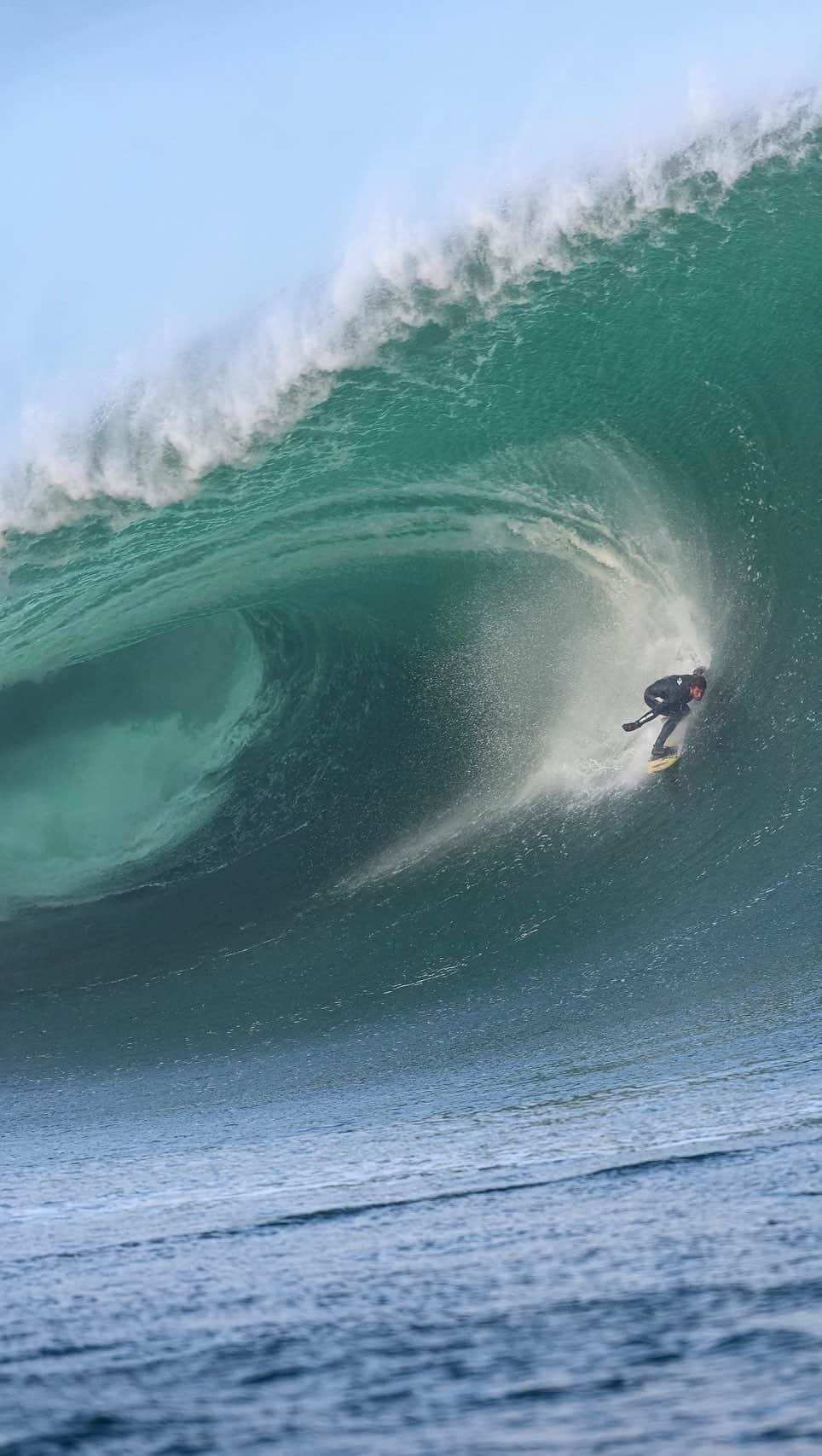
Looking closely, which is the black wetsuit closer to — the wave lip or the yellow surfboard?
the yellow surfboard

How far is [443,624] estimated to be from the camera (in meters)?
11.7

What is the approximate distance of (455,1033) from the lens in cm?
857

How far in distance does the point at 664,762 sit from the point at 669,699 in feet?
1.98

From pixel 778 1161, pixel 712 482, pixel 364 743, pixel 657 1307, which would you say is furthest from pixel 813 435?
pixel 657 1307

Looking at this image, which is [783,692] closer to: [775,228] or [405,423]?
[405,423]

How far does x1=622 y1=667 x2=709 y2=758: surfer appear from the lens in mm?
10344

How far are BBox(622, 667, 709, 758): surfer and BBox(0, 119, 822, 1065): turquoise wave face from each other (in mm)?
279

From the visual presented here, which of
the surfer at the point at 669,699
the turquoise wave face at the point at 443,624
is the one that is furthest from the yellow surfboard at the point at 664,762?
the turquoise wave face at the point at 443,624

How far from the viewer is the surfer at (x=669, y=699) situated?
407 inches

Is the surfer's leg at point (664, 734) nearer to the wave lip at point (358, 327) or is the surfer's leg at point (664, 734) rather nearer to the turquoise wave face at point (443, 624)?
the turquoise wave face at point (443, 624)

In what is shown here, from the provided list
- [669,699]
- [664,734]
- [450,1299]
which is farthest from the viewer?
[664,734]

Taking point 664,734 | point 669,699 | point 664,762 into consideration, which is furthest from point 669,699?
point 664,762

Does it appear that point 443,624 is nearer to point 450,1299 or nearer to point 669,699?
point 669,699

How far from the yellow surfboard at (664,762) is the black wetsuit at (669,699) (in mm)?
86
